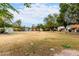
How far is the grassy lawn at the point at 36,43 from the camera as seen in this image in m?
3.00

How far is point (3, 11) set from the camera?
306 centimetres

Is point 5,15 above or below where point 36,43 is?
above

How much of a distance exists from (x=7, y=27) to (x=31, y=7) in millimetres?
360

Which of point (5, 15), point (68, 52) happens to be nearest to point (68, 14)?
point (68, 52)

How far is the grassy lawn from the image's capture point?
118 inches

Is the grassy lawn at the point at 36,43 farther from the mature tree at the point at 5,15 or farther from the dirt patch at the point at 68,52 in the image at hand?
the mature tree at the point at 5,15

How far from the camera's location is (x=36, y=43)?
3041 millimetres

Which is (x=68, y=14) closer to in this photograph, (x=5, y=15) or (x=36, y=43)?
(x=36, y=43)

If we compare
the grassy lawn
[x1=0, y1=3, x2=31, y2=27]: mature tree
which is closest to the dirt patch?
the grassy lawn

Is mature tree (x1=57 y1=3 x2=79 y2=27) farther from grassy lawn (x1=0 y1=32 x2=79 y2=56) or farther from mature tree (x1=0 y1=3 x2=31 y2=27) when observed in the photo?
mature tree (x1=0 y1=3 x2=31 y2=27)

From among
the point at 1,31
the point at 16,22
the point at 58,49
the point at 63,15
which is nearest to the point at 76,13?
the point at 63,15

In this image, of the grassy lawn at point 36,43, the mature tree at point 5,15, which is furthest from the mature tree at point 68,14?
the mature tree at point 5,15

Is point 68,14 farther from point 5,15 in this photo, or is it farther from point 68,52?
point 5,15

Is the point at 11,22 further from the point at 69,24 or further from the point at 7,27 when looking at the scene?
the point at 69,24
